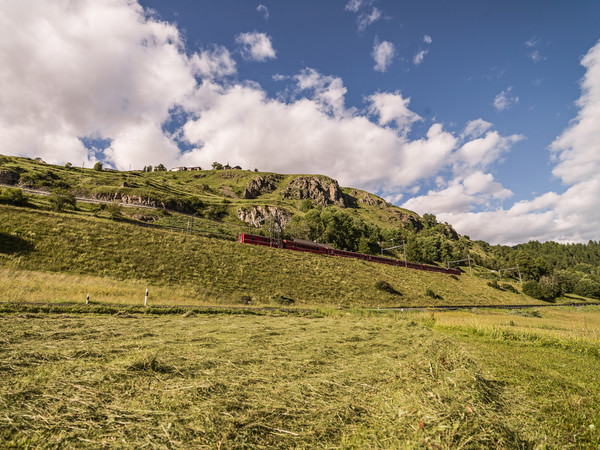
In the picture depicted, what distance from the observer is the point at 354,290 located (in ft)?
131

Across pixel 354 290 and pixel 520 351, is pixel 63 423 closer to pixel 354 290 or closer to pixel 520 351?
pixel 520 351

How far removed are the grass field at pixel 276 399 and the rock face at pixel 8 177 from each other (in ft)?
363

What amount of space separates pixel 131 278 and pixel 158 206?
81335mm

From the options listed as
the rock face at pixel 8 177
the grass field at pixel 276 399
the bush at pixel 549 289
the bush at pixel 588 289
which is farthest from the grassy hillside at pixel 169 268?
the bush at pixel 588 289

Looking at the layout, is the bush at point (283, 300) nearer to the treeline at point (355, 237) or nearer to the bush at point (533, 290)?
the treeline at point (355, 237)

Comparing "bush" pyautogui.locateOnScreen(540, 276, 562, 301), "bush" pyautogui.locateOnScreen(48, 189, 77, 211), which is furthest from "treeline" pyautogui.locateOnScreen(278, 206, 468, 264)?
"bush" pyautogui.locateOnScreen(48, 189, 77, 211)

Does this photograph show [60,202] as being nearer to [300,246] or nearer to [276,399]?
[300,246]

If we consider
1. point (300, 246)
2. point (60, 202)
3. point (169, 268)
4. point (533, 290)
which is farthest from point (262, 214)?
point (533, 290)

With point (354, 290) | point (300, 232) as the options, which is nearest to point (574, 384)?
point (354, 290)

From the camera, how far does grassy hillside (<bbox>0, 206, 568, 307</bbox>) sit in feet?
79.7

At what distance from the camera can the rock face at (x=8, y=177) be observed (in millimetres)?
78894

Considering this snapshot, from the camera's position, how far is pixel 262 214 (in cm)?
12938

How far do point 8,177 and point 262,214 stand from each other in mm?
87753

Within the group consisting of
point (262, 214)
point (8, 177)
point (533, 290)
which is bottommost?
point (533, 290)
